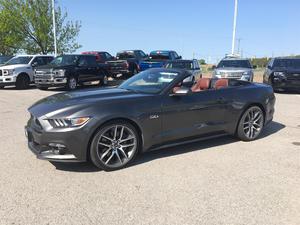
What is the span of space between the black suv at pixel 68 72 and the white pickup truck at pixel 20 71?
1110 mm

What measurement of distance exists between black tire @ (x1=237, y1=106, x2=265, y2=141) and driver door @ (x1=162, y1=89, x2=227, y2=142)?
535mm

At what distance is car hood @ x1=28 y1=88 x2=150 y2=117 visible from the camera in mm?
4559

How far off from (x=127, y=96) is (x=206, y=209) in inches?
85.2

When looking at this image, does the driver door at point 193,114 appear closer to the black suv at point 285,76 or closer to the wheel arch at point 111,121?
the wheel arch at point 111,121

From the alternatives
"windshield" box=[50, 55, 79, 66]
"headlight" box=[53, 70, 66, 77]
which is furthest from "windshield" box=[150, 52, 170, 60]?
"headlight" box=[53, 70, 66, 77]

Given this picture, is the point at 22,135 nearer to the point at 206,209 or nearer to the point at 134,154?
the point at 134,154

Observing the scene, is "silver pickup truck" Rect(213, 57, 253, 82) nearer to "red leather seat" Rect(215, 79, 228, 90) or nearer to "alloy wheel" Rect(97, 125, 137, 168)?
"red leather seat" Rect(215, 79, 228, 90)

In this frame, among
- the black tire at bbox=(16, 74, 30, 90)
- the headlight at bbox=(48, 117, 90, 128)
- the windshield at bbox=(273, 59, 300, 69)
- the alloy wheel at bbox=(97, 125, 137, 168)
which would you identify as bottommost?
the black tire at bbox=(16, 74, 30, 90)

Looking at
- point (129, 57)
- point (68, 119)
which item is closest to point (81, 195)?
point (68, 119)

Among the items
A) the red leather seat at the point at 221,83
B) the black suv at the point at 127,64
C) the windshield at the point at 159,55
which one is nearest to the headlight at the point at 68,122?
the red leather seat at the point at 221,83

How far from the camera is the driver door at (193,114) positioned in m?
5.21

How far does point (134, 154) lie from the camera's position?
4.95 metres

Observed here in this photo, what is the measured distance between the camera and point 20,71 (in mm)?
17266

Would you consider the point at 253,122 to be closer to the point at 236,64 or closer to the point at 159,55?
the point at 236,64
